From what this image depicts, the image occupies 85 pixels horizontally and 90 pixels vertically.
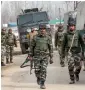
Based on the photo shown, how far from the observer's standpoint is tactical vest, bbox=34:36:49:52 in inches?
365

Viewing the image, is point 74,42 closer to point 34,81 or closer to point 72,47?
point 72,47

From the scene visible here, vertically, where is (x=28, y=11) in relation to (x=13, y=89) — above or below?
above

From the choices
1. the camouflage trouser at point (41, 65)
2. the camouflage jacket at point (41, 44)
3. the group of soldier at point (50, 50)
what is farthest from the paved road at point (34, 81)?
the camouflage jacket at point (41, 44)

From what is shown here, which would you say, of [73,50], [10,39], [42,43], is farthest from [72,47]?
[10,39]

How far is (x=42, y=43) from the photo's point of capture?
9.28 m

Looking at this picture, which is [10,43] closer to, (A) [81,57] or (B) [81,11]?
(B) [81,11]

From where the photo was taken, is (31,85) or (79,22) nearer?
(31,85)

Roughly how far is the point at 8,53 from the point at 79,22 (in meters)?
4.15

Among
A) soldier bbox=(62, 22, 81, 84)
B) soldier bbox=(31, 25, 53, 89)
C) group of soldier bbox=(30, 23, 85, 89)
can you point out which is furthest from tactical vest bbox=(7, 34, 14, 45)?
soldier bbox=(31, 25, 53, 89)

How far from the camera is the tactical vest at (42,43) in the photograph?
927 cm

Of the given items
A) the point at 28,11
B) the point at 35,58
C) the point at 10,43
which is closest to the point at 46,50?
the point at 35,58

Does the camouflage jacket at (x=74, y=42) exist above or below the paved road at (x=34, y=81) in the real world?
above

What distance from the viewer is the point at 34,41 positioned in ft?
30.8

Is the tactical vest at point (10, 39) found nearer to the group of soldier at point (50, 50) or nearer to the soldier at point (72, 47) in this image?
the group of soldier at point (50, 50)
